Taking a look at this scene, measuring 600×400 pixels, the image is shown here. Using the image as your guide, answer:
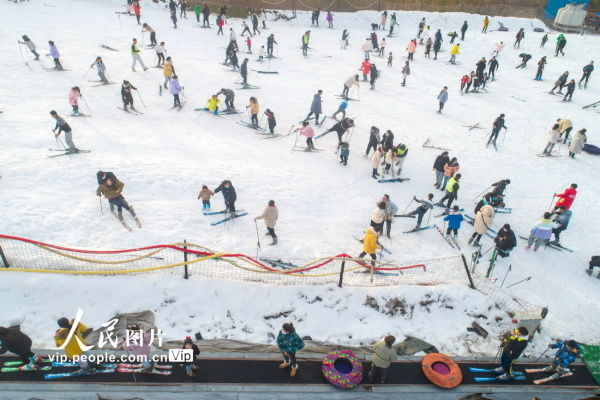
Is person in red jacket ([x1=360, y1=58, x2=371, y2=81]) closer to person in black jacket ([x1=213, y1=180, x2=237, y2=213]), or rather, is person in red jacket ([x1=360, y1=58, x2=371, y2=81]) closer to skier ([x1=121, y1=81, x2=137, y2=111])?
skier ([x1=121, y1=81, x2=137, y2=111])

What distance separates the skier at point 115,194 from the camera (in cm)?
1068

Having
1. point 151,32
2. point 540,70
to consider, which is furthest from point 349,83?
point 540,70

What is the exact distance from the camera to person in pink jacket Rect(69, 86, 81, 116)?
631 inches

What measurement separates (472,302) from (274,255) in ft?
17.2

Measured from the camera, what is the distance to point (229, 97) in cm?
1861

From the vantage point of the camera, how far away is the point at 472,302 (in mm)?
9422

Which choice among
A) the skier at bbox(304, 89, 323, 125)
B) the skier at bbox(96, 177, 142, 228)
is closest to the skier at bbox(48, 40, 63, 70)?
the skier at bbox(96, 177, 142, 228)

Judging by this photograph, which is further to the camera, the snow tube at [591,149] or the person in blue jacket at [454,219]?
the snow tube at [591,149]

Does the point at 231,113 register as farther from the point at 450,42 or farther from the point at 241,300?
the point at 450,42

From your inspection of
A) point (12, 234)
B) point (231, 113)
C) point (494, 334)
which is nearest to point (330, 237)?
point (494, 334)

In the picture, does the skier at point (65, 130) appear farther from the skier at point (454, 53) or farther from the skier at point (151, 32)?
the skier at point (454, 53)

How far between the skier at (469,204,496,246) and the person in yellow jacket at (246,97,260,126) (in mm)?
10549

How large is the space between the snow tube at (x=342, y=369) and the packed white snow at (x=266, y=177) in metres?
0.87

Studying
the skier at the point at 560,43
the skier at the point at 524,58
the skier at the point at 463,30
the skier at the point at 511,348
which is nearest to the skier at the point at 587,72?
the skier at the point at 524,58
